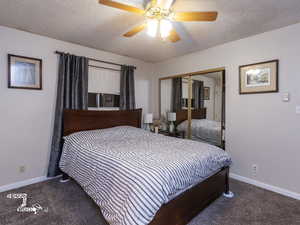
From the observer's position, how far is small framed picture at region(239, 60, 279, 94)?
247cm

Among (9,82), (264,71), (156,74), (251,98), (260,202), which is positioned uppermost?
(156,74)

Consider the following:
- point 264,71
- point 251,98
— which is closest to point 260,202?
point 251,98

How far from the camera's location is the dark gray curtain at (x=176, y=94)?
383 centimetres

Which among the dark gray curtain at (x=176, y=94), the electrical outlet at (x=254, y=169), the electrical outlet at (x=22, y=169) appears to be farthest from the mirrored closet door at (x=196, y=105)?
the electrical outlet at (x=22, y=169)

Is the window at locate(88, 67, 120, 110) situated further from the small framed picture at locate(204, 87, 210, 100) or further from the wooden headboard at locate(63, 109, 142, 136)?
the small framed picture at locate(204, 87, 210, 100)

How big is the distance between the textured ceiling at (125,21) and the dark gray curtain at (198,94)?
0.73m

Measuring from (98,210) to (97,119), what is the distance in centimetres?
162

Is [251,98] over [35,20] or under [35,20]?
under

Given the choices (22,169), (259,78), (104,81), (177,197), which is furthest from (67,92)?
(259,78)

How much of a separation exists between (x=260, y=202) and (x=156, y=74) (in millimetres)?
3379

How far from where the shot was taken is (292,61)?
2.32 meters

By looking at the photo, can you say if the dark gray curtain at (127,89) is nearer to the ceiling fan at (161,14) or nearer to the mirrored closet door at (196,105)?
the mirrored closet door at (196,105)

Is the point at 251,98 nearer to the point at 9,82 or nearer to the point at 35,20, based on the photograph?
the point at 35,20

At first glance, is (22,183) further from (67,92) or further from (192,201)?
(192,201)
